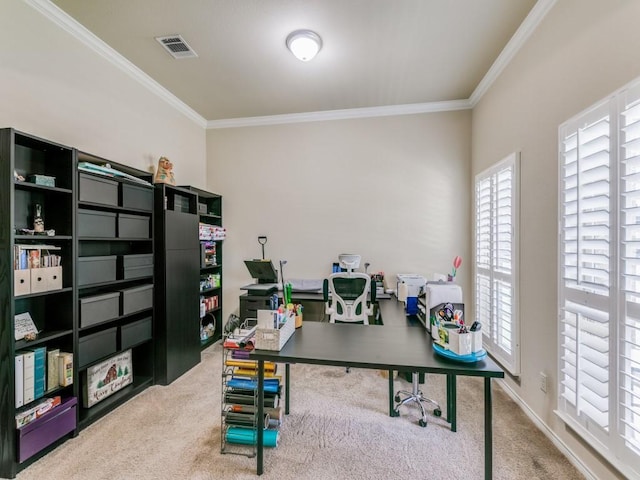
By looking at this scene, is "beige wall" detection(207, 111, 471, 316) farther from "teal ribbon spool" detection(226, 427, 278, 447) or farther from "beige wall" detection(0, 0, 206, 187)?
"teal ribbon spool" detection(226, 427, 278, 447)

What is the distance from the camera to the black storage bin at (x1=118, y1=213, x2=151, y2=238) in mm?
2484

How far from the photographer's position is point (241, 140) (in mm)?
4172

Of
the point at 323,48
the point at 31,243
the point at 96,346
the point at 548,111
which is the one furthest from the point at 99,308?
the point at 548,111

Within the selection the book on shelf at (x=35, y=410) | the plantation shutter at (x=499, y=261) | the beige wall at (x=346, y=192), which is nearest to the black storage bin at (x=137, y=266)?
the book on shelf at (x=35, y=410)

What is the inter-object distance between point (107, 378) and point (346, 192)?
313 cm

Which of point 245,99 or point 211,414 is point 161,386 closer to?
point 211,414

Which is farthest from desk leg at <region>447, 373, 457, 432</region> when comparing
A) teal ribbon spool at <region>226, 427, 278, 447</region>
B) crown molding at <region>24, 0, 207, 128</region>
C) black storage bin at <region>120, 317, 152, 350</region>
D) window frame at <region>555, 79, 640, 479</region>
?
crown molding at <region>24, 0, 207, 128</region>

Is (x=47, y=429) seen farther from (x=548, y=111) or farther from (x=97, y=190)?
(x=548, y=111)

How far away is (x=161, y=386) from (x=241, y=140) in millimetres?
3147

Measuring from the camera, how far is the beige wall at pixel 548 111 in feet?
4.91

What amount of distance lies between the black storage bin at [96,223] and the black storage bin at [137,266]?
246 mm

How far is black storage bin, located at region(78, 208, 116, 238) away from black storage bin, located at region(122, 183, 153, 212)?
6.8 inches

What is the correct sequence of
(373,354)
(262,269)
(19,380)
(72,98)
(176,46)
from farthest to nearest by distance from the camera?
(262,269) → (176,46) → (72,98) → (19,380) → (373,354)

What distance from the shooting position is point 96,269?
226 cm
